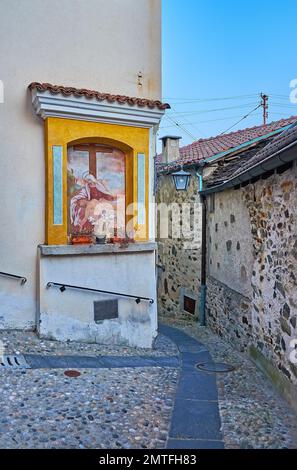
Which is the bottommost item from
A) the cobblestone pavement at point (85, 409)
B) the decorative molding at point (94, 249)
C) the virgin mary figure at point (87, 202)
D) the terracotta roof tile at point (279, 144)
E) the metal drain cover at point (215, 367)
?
the metal drain cover at point (215, 367)

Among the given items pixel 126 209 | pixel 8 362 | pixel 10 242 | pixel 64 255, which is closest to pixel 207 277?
pixel 126 209

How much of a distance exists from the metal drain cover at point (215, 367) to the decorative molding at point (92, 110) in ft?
12.2

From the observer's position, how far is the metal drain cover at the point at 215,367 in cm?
589

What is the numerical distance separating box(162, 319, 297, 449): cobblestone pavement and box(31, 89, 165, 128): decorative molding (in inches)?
154

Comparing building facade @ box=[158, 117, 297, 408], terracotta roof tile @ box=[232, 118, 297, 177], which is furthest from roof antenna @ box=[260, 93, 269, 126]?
terracotta roof tile @ box=[232, 118, 297, 177]

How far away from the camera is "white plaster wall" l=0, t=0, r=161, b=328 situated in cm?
601

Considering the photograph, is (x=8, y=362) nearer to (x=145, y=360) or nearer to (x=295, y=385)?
(x=145, y=360)

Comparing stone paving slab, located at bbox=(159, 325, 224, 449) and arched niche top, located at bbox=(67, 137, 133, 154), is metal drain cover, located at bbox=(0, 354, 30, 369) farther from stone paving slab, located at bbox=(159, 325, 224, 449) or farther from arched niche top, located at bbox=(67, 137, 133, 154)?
arched niche top, located at bbox=(67, 137, 133, 154)

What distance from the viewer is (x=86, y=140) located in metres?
6.52

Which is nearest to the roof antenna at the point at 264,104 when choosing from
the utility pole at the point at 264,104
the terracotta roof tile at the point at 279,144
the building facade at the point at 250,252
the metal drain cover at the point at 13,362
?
the utility pole at the point at 264,104

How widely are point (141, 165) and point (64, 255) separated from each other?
1892mm

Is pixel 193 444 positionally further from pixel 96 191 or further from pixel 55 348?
pixel 96 191

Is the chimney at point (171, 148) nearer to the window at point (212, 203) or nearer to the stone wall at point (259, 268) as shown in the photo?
the window at point (212, 203)

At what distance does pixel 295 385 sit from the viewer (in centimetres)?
430
